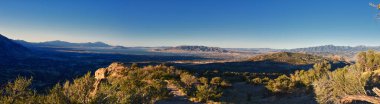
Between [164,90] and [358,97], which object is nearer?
[358,97]

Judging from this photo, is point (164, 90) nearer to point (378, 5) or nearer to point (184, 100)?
point (184, 100)

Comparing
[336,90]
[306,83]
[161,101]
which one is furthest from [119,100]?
[306,83]

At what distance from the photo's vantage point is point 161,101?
88.0 feet

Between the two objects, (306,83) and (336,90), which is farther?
(306,83)

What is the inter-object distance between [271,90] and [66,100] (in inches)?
867

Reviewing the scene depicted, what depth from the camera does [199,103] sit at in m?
26.8

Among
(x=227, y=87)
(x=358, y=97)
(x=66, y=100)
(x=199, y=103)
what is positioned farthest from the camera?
(x=227, y=87)

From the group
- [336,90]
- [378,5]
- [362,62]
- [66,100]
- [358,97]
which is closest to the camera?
[378,5]

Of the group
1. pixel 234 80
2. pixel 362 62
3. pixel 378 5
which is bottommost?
pixel 234 80

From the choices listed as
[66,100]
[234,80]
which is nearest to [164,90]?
[66,100]

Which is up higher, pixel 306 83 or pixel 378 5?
pixel 378 5

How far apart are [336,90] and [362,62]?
88.4ft

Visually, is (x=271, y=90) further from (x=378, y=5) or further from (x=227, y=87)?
(x=378, y=5)

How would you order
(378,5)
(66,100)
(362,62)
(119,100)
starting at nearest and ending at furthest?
(378,5) → (66,100) → (119,100) → (362,62)
